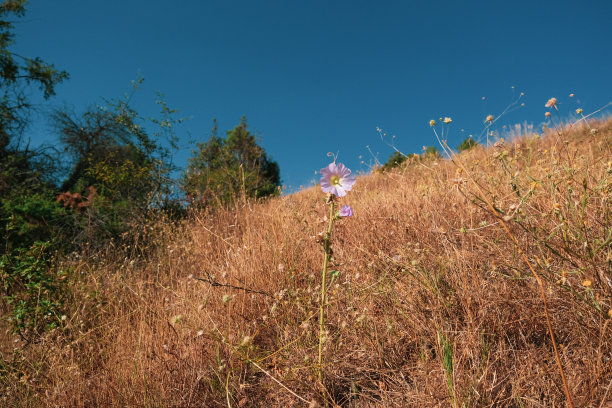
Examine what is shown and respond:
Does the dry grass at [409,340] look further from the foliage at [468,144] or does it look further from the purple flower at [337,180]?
the foliage at [468,144]

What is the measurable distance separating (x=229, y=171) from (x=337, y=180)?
24.1ft

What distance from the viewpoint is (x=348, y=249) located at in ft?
8.20

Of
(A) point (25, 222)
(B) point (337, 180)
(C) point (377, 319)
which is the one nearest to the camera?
(B) point (337, 180)

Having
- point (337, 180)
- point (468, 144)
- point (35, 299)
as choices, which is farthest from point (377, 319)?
point (468, 144)

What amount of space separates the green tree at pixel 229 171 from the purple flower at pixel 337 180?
2.24 meters

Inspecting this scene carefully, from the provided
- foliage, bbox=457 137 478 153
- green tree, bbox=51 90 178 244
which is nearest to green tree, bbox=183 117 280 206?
green tree, bbox=51 90 178 244

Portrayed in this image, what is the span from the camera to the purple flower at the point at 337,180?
3.47ft

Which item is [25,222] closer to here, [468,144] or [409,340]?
[409,340]

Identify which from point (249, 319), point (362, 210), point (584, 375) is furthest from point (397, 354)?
point (362, 210)

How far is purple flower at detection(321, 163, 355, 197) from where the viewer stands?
1.06 meters

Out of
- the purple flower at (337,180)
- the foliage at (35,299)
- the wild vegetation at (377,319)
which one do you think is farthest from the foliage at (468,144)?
the foliage at (35,299)

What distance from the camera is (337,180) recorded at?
3.59 ft

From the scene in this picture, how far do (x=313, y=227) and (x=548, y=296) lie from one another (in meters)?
1.82

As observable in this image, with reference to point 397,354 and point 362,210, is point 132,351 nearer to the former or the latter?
point 397,354
